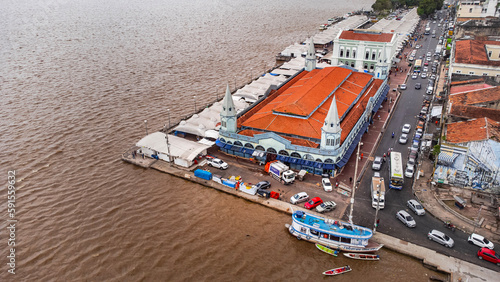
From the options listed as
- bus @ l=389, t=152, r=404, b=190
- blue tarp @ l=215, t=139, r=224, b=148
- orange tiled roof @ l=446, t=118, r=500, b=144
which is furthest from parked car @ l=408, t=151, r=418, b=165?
blue tarp @ l=215, t=139, r=224, b=148

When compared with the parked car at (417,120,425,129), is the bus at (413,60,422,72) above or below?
above

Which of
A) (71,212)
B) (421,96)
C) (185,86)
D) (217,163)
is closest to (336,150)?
(217,163)

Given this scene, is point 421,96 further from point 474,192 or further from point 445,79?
point 474,192

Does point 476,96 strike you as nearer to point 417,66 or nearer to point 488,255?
point 488,255

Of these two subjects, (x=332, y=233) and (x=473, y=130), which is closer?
(x=332, y=233)

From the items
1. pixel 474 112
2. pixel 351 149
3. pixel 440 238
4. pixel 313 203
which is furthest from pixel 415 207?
pixel 474 112

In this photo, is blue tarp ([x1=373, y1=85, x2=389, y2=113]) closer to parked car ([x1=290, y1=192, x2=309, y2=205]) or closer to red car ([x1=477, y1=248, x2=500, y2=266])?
parked car ([x1=290, y1=192, x2=309, y2=205])
